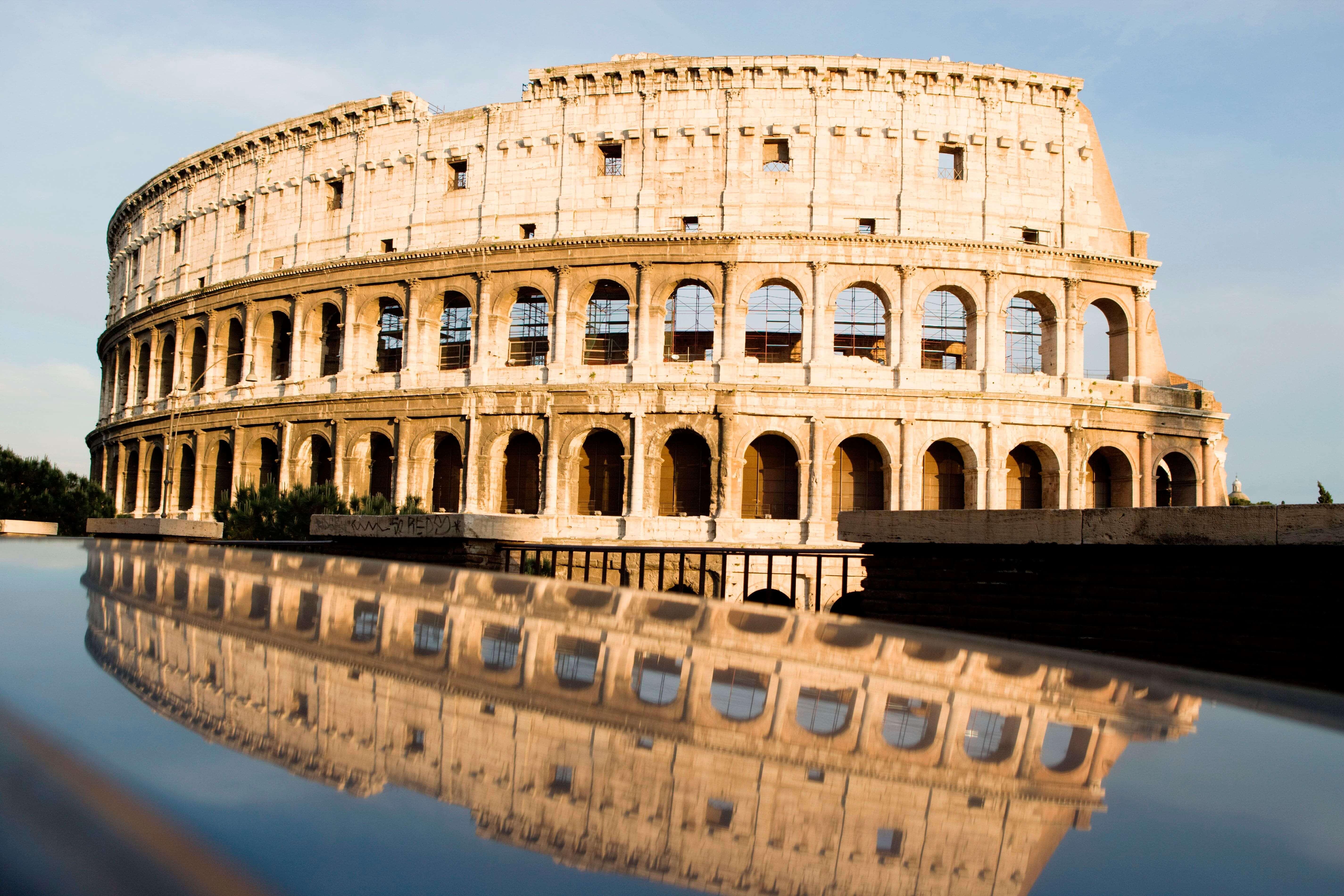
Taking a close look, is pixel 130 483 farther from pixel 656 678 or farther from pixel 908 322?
pixel 656 678

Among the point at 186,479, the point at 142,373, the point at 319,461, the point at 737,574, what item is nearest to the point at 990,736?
the point at 737,574

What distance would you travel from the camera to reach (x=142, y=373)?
34219 mm

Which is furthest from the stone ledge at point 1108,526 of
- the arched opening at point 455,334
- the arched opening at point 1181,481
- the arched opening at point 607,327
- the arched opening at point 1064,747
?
the arched opening at point 455,334

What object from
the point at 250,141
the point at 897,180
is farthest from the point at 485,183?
the point at 897,180

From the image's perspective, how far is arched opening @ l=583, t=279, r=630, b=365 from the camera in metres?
26.5

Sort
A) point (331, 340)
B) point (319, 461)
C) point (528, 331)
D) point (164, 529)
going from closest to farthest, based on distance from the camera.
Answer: point (164, 529)
point (319, 461)
point (528, 331)
point (331, 340)

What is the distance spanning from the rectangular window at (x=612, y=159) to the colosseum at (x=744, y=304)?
105 mm

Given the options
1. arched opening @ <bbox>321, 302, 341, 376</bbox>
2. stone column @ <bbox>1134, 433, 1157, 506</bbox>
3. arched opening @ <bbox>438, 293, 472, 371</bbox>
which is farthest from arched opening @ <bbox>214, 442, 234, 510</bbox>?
stone column @ <bbox>1134, 433, 1157, 506</bbox>

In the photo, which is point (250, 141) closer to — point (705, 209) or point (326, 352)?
point (326, 352)

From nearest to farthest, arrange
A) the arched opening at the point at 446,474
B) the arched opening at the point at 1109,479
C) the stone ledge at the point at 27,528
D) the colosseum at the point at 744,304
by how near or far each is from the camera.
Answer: the stone ledge at the point at 27,528 → the colosseum at the point at 744,304 → the arched opening at the point at 1109,479 → the arched opening at the point at 446,474

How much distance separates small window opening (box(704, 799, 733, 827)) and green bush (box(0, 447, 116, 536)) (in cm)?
2833

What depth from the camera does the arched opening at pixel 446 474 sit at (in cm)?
2617

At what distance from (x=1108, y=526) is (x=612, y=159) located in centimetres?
2168

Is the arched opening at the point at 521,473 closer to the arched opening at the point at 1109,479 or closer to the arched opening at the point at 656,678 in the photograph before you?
the arched opening at the point at 1109,479
